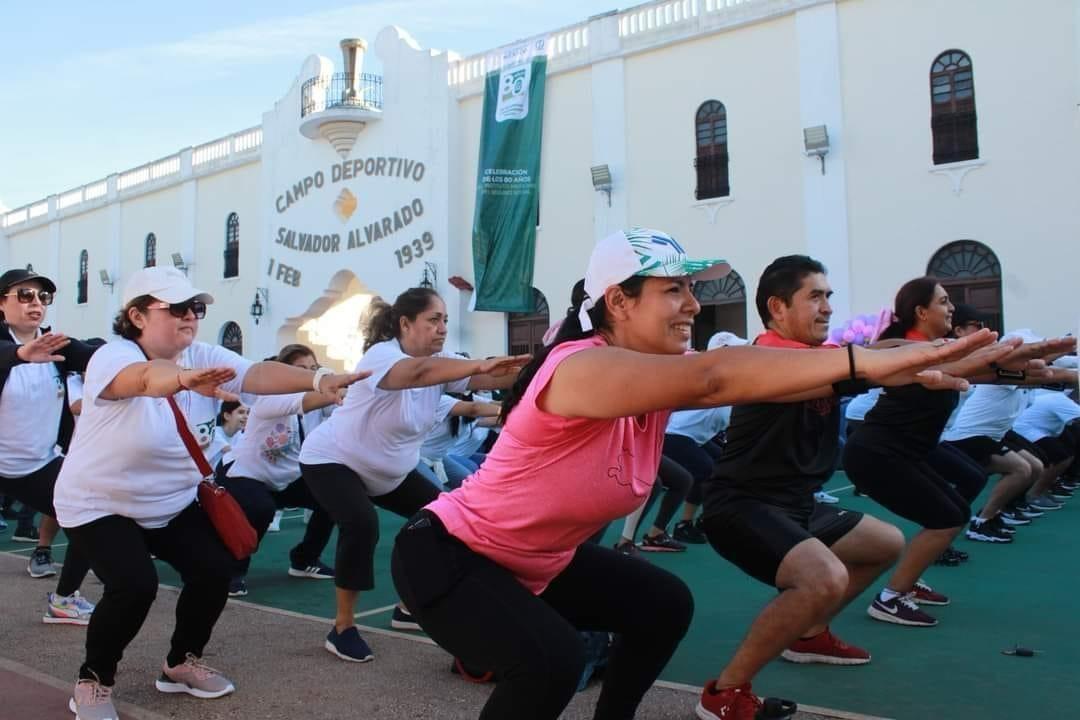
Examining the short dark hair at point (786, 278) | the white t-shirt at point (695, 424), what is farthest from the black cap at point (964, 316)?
the short dark hair at point (786, 278)

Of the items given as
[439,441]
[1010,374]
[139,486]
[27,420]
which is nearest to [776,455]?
[1010,374]

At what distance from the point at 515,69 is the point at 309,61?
6.81 metres

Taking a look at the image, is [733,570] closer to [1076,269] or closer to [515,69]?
[1076,269]

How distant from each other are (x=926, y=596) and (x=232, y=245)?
2520 cm

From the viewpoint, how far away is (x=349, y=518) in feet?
15.9

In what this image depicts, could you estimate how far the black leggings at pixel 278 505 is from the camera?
616 cm

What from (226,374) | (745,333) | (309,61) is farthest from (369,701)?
(309,61)

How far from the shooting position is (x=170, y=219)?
29828 mm

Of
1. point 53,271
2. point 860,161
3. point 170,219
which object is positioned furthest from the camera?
point 53,271

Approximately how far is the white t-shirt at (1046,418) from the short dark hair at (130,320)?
8546 mm

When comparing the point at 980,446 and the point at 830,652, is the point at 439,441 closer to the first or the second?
the point at 830,652

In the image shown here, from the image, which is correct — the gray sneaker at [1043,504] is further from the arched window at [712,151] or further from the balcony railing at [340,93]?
the balcony railing at [340,93]

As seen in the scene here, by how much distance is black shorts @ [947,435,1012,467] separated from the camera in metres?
7.88

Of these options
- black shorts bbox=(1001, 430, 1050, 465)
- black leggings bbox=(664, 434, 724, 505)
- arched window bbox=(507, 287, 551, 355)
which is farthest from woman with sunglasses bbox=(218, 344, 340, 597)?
arched window bbox=(507, 287, 551, 355)
